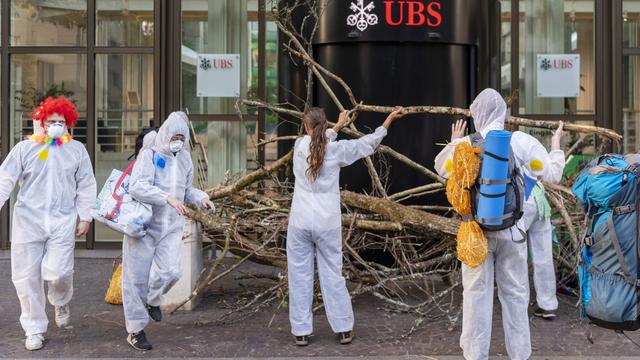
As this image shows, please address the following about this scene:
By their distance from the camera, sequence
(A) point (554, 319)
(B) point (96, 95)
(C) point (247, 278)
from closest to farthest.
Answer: (A) point (554, 319)
(C) point (247, 278)
(B) point (96, 95)

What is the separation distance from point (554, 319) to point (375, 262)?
157cm

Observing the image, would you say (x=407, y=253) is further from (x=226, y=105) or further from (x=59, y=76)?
(x=59, y=76)

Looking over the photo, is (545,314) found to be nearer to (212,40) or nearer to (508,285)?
(508,285)

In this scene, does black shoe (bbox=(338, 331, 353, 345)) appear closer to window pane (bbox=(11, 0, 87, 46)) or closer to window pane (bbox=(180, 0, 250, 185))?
window pane (bbox=(180, 0, 250, 185))

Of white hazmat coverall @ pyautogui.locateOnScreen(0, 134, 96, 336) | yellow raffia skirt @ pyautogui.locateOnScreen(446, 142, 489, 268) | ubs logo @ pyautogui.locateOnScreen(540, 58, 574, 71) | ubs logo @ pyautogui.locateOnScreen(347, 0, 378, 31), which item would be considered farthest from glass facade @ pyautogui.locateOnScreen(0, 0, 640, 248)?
yellow raffia skirt @ pyautogui.locateOnScreen(446, 142, 489, 268)

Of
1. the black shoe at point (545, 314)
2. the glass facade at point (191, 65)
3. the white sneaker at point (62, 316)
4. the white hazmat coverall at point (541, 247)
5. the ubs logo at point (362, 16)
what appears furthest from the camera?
the glass facade at point (191, 65)

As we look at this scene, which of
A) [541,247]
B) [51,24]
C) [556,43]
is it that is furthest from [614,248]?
[51,24]

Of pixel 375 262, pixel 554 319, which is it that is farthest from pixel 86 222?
pixel 554 319

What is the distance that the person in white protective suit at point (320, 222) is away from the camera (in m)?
5.48

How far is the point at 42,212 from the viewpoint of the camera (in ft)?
18.4

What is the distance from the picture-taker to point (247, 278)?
7520 mm

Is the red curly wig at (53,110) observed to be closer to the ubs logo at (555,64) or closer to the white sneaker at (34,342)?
the white sneaker at (34,342)

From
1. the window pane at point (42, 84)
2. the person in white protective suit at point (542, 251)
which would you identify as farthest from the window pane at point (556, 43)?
the window pane at point (42, 84)

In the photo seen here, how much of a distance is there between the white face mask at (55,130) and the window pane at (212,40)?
463 centimetres
